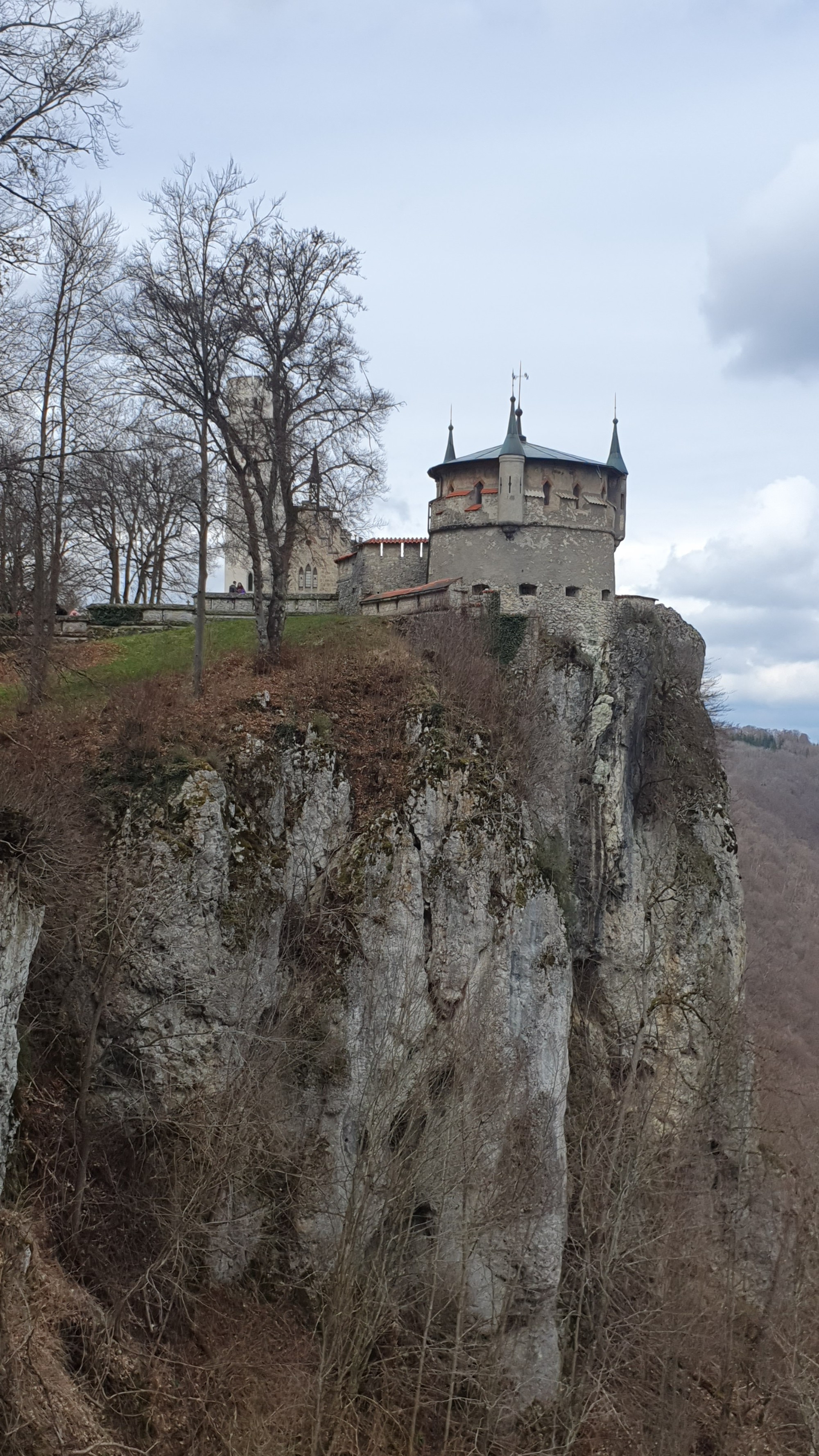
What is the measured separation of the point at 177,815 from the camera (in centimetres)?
2088

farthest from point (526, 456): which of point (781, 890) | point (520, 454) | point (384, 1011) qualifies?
point (781, 890)

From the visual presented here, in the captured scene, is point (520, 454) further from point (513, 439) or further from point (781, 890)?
point (781, 890)

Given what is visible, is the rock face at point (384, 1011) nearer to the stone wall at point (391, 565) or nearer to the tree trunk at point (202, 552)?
the tree trunk at point (202, 552)

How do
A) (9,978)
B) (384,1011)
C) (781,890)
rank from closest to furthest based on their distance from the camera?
(9,978) < (384,1011) < (781,890)

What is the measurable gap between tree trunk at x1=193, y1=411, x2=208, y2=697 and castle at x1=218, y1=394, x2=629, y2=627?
4.25 m

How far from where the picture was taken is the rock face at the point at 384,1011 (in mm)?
19500

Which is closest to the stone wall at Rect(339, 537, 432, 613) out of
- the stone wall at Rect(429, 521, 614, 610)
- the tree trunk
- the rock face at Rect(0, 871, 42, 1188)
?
the stone wall at Rect(429, 521, 614, 610)

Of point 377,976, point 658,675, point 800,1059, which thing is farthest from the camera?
point 800,1059

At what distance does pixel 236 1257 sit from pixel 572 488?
23.5 m

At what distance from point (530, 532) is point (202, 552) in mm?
11469

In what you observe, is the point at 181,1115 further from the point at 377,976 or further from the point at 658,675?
the point at 658,675

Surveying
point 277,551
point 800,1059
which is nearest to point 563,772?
point 277,551

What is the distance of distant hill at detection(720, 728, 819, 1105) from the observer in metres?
52.6

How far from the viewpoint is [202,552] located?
25188mm
